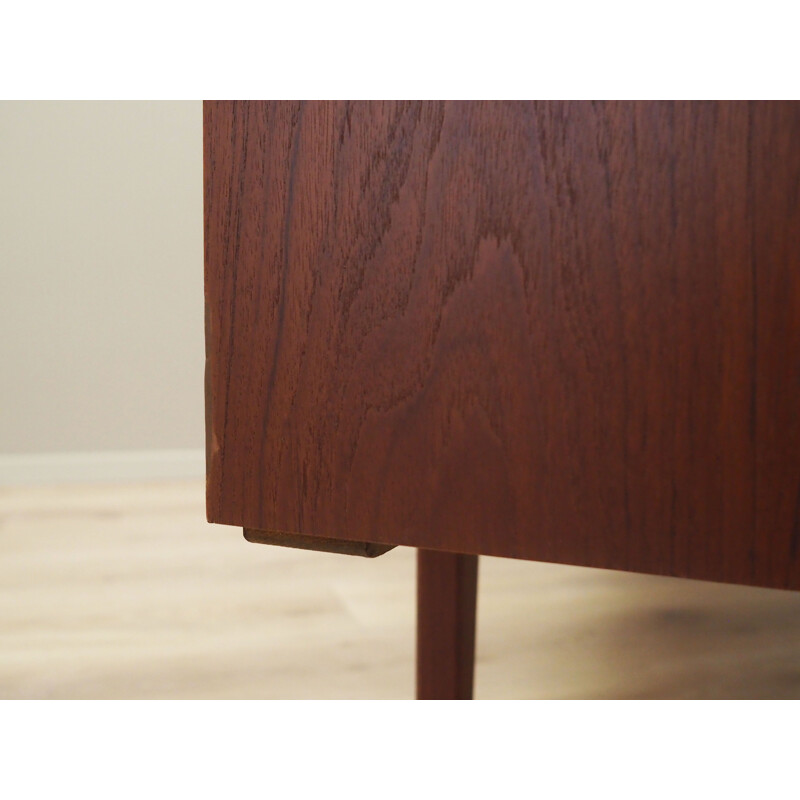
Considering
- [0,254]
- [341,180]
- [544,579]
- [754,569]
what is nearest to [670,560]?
[754,569]

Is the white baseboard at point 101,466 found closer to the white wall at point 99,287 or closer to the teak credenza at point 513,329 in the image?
the white wall at point 99,287

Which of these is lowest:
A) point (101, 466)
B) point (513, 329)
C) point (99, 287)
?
point (513, 329)

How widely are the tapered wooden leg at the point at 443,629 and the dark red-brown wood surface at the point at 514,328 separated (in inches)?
17.8

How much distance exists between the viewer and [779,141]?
212 mm

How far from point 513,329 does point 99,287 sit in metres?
1.69

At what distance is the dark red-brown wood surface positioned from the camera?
8.6 inches

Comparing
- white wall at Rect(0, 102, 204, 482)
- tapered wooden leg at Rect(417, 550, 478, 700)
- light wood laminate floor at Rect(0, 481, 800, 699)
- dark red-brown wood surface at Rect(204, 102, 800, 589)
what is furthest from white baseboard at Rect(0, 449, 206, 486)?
dark red-brown wood surface at Rect(204, 102, 800, 589)

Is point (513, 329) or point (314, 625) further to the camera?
point (314, 625)

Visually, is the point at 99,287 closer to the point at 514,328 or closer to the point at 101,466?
the point at 101,466

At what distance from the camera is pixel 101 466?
181 centimetres

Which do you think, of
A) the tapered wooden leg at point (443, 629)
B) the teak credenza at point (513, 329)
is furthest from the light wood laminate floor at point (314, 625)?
the teak credenza at point (513, 329)

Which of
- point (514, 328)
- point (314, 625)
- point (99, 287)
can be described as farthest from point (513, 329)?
point (99, 287)

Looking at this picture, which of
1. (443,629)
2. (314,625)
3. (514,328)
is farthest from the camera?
(314,625)

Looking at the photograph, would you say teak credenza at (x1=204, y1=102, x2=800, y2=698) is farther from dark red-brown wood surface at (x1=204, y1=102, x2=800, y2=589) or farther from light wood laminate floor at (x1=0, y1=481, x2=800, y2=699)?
light wood laminate floor at (x1=0, y1=481, x2=800, y2=699)
